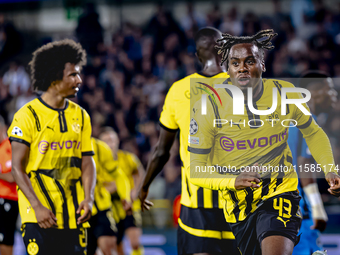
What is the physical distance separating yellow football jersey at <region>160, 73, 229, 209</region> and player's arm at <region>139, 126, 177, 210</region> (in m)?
0.06

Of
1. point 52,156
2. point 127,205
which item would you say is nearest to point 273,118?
point 52,156

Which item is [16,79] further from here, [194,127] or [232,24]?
[194,127]

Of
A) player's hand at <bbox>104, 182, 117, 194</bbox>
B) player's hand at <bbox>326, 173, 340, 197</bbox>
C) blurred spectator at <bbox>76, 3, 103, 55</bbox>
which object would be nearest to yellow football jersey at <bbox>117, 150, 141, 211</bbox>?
A: player's hand at <bbox>104, 182, 117, 194</bbox>

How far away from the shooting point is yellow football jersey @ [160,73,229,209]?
3512mm

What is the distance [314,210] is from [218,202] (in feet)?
3.61

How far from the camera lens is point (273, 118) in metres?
2.96

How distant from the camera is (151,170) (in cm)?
384

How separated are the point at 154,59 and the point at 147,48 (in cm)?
38

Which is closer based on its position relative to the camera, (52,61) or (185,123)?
(185,123)

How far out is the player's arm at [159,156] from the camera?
373 centimetres

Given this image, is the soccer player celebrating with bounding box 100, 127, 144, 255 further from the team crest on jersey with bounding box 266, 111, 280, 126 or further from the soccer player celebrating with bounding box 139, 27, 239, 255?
the team crest on jersey with bounding box 266, 111, 280, 126

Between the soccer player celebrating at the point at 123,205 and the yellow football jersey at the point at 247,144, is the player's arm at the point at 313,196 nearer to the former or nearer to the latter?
the yellow football jersey at the point at 247,144

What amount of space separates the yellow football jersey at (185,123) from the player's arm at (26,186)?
1.07 metres

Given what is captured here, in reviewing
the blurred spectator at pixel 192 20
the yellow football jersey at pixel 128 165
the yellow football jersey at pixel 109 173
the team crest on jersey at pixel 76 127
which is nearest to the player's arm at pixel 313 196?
the team crest on jersey at pixel 76 127
